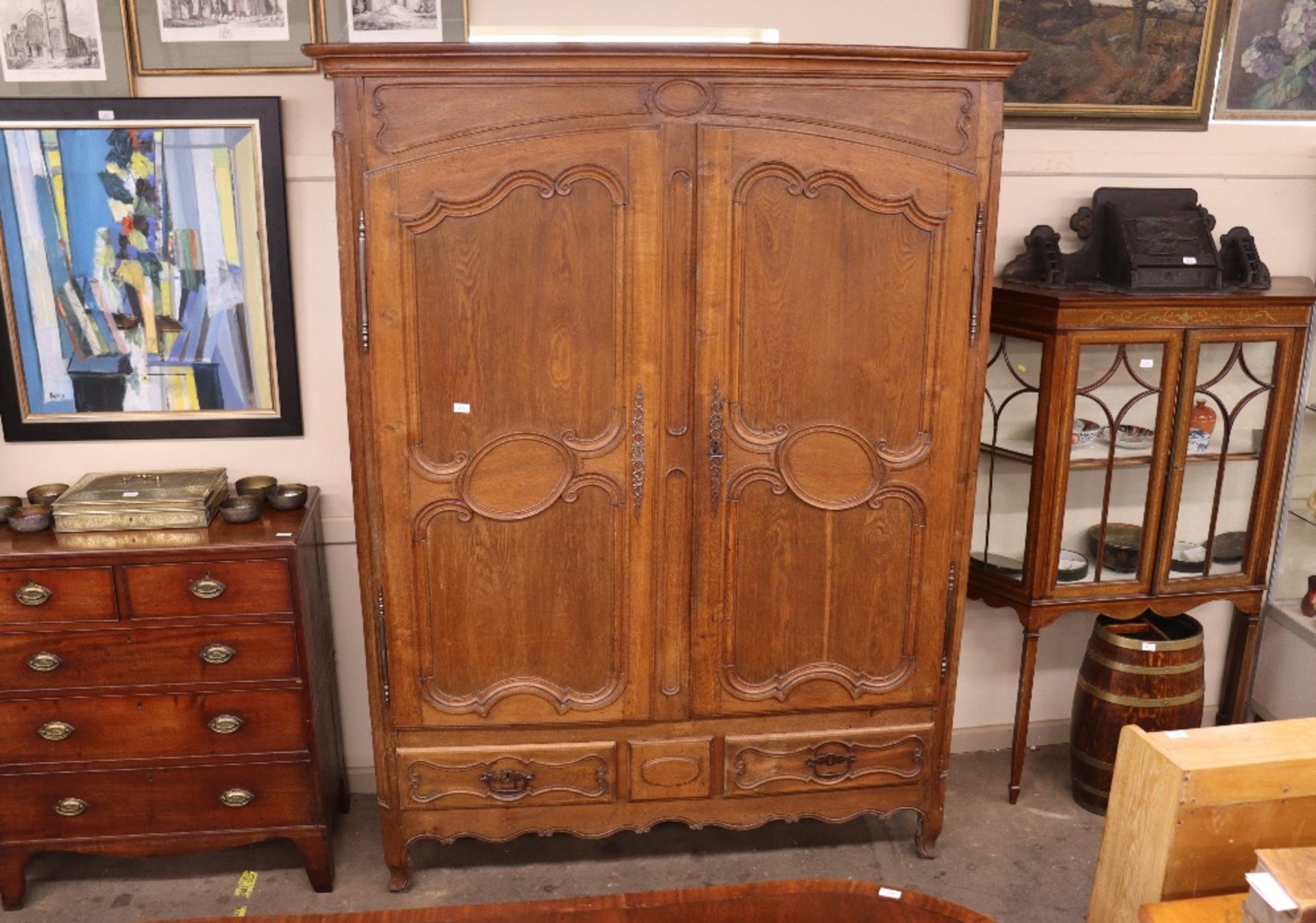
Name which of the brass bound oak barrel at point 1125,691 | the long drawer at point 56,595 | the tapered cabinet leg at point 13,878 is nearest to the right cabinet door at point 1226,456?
the brass bound oak barrel at point 1125,691

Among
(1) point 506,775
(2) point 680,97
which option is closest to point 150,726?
(1) point 506,775

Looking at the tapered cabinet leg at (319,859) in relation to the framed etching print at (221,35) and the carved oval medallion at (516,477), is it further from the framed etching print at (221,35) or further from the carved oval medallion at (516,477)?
the framed etching print at (221,35)

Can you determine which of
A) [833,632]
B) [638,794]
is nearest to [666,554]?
[833,632]

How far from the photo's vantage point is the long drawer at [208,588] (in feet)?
8.34

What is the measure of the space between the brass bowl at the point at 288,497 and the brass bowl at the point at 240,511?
0.07 meters

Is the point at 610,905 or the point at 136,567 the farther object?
the point at 136,567

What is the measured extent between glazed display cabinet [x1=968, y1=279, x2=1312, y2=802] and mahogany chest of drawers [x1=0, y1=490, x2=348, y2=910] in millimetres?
1853

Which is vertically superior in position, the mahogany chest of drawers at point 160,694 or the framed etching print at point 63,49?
the framed etching print at point 63,49

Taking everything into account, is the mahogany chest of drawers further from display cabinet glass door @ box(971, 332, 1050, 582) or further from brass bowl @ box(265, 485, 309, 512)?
display cabinet glass door @ box(971, 332, 1050, 582)

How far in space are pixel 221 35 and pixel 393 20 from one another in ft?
1.36

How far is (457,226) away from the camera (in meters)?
2.30

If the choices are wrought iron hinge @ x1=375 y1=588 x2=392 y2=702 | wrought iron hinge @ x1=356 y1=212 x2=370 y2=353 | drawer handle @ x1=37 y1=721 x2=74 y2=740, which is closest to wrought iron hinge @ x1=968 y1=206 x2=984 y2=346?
wrought iron hinge @ x1=356 y1=212 x2=370 y2=353

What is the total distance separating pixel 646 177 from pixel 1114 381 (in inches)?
53.6

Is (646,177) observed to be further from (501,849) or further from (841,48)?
(501,849)
